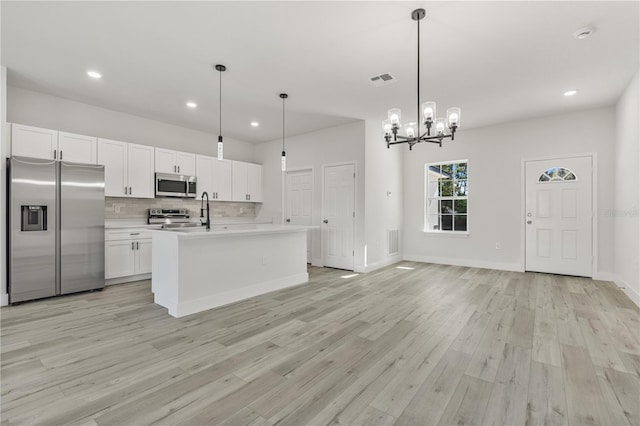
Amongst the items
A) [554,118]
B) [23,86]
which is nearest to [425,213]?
[554,118]

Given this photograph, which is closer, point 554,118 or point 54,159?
point 54,159

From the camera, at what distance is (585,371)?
209 cm

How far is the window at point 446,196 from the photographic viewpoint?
6.16 metres

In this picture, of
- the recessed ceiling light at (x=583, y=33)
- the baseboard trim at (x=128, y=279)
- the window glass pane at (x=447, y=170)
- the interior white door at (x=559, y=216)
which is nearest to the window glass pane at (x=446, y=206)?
the window glass pane at (x=447, y=170)

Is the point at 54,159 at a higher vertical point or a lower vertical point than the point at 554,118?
lower

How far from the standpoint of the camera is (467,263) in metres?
5.99

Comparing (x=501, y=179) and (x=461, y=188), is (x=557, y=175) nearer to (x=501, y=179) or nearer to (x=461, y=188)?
(x=501, y=179)

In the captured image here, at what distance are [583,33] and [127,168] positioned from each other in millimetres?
5992

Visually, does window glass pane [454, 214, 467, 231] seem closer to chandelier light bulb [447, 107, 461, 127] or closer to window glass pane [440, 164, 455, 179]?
window glass pane [440, 164, 455, 179]

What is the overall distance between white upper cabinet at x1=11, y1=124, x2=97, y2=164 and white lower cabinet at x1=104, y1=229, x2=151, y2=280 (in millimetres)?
1181

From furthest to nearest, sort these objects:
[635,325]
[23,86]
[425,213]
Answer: [425,213], [23,86], [635,325]

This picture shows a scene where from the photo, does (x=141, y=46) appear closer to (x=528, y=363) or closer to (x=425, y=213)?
(x=528, y=363)

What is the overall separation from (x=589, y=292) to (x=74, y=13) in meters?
6.63

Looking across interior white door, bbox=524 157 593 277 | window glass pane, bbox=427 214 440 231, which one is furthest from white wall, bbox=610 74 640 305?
window glass pane, bbox=427 214 440 231
